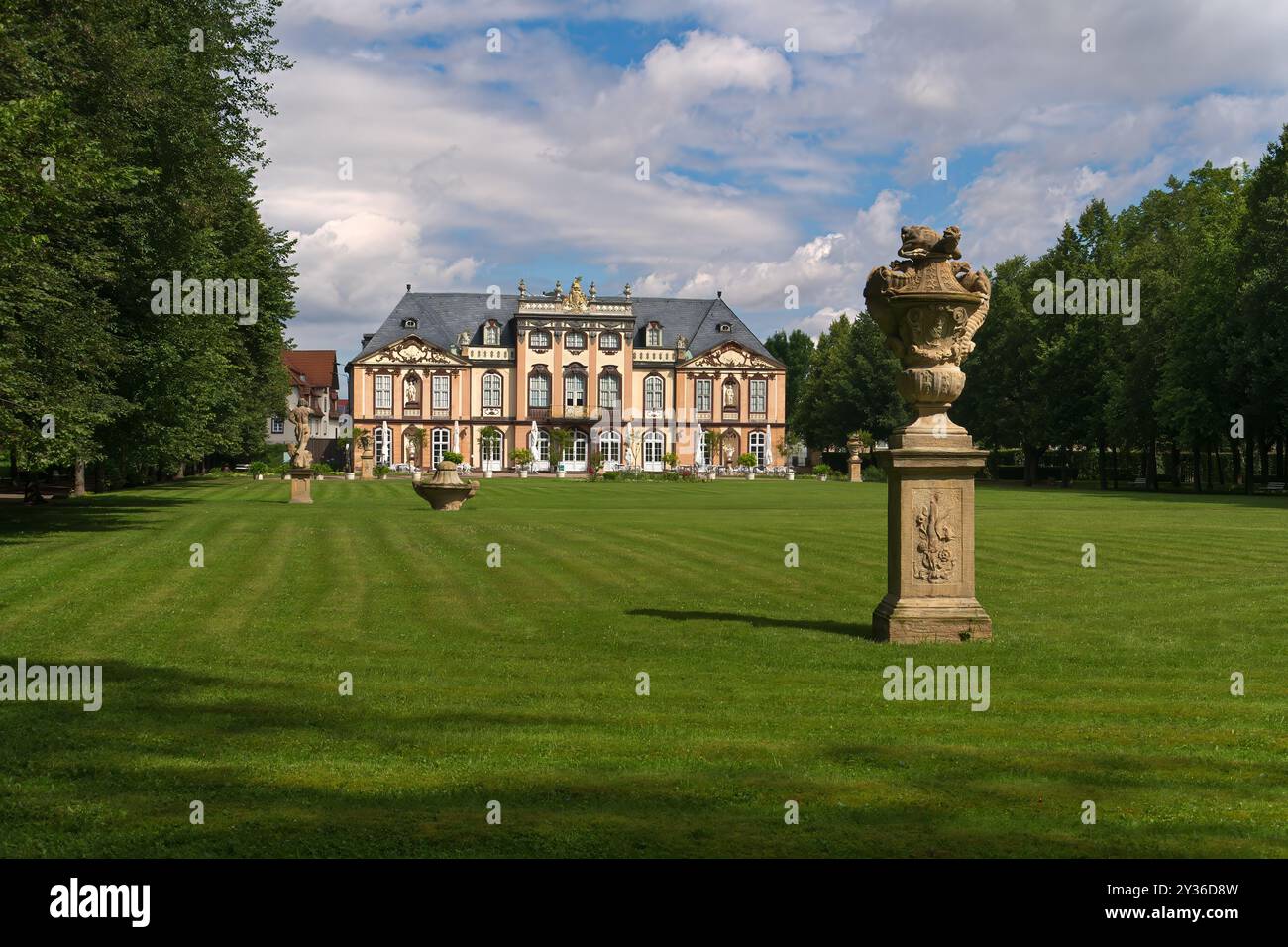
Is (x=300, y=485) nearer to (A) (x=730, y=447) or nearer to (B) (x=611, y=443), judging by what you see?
(B) (x=611, y=443)

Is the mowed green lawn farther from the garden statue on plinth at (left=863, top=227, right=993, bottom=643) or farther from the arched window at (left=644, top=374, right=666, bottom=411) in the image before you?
the arched window at (left=644, top=374, right=666, bottom=411)

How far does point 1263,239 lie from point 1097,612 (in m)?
42.7

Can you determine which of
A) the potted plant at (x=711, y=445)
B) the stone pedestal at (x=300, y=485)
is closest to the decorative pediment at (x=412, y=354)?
the potted plant at (x=711, y=445)

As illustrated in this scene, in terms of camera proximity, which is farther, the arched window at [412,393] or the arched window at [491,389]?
the arched window at [491,389]

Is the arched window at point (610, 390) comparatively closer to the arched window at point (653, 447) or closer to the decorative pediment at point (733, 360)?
the arched window at point (653, 447)

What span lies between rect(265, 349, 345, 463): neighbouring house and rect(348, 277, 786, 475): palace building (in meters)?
13.2

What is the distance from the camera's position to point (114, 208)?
25516mm

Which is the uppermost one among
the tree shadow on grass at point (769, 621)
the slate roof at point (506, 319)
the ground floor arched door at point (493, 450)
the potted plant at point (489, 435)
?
the slate roof at point (506, 319)

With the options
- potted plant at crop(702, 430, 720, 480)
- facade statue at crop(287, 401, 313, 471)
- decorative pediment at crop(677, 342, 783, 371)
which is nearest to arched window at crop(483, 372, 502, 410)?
decorative pediment at crop(677, 342, 783, 371)

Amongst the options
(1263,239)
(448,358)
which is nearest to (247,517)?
(1263,239)

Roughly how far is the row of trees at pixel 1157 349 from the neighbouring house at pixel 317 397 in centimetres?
5780

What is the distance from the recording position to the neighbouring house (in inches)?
4619

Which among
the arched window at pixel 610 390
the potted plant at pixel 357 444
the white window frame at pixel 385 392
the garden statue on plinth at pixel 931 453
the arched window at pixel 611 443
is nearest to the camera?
the garden statue on plinth at pixel 931 453

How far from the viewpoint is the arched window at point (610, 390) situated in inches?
4304
